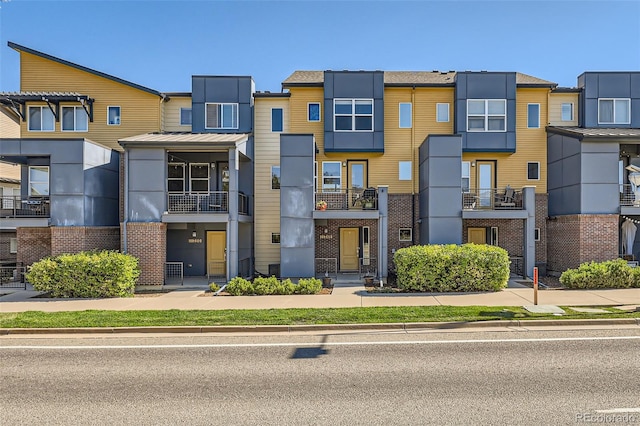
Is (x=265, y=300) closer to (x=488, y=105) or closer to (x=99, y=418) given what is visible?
(x=99, y=418)

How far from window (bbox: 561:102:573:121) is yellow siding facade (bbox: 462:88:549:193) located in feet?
3.84

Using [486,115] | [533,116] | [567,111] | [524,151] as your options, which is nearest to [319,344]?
[486,115]

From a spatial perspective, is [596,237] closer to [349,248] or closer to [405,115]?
[405,115]

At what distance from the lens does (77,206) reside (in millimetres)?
15438

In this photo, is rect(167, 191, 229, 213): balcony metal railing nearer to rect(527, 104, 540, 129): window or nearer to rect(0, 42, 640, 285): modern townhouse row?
rect(0, 42, 640, 285): modern townhouse row

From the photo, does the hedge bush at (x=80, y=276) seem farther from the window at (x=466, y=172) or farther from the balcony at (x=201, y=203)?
the window at (x=466, y=172)

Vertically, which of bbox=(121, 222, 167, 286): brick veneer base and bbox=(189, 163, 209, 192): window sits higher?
bbox=(189, 163, 209, 192): window

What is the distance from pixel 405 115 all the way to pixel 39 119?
18867 mm

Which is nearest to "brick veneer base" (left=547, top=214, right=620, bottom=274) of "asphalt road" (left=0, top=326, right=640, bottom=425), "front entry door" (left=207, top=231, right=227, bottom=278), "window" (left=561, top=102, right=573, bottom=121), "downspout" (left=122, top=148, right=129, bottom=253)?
"window" (left=561, top=102, right=573, bottom=121)

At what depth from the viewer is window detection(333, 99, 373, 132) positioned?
18562 mm

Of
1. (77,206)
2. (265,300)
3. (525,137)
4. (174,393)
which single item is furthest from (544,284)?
(77,206)

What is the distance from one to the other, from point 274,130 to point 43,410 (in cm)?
1587

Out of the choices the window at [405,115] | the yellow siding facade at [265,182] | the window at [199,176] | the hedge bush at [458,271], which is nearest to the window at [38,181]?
the window at [199,176]

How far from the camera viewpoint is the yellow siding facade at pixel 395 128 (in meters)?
19.3
